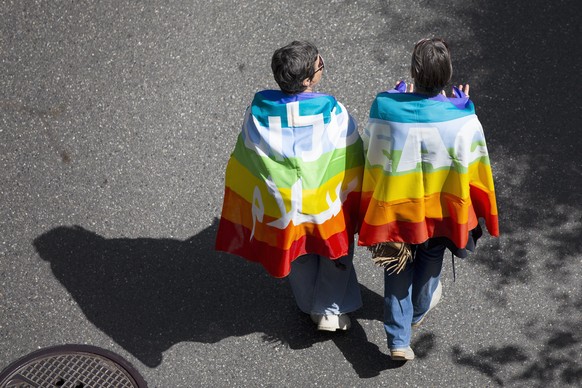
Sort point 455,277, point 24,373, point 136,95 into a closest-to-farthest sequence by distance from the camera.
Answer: point 24,373
point 455,277
point 136,95

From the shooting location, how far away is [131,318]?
17.6ft

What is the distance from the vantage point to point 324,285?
16.8 feet

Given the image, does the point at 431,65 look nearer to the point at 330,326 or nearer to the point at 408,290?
the point at 408,290

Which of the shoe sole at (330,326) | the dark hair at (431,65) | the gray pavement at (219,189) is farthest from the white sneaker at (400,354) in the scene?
the dark hair at (431,65)

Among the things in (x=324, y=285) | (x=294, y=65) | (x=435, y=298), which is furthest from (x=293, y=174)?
(x=435, y=298)

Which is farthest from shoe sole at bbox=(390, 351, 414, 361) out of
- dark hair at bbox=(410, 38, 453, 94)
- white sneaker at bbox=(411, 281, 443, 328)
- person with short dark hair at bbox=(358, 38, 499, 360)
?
dark hair at bbox=(410, 38, 453, 94)

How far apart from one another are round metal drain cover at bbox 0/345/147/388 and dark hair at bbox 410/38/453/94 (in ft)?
6.66

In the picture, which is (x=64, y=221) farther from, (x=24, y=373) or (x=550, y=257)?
(x=550, y=257)

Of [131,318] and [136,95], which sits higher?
[136,95]

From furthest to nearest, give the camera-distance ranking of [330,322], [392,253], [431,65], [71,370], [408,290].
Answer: [330,322] → [71,370] → [408,290] → [392,253] → [431,65]

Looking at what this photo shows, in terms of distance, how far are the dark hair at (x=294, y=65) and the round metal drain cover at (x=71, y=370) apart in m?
1.70

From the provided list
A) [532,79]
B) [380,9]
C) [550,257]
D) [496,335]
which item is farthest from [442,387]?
[380,9]

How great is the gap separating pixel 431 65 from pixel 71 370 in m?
2.34

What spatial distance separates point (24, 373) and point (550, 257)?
280cm
